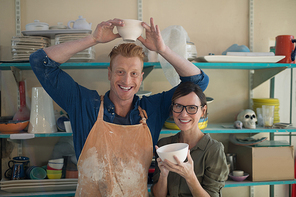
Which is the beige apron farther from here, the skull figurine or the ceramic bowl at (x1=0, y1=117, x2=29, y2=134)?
the skull figurine

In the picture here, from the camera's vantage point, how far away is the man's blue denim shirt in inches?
51.8

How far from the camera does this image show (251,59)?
6.52 feet

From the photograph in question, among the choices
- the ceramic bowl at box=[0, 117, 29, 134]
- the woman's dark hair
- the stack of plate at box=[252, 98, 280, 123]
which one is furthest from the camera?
the stack of plate at box=[252, 98, 280, 123]

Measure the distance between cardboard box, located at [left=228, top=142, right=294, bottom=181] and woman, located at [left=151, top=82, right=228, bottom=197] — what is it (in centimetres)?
92

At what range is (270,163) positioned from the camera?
2.14m

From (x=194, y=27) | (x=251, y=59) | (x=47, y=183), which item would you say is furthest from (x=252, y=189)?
(x=47, y=183)

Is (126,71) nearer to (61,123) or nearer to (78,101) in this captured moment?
(78,101)

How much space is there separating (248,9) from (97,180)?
7.30 ft

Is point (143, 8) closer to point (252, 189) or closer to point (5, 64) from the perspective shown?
point (5, 64)

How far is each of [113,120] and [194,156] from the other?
1.71ft

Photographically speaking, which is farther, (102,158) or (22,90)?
(22,90)

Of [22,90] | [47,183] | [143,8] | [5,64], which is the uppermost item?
[143,8]

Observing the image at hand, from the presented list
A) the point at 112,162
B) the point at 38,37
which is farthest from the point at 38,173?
the point at 38,37

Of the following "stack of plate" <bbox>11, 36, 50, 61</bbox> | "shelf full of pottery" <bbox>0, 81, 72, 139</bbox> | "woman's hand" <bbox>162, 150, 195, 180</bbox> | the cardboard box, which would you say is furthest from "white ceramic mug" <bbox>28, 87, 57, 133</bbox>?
the cardboard box
